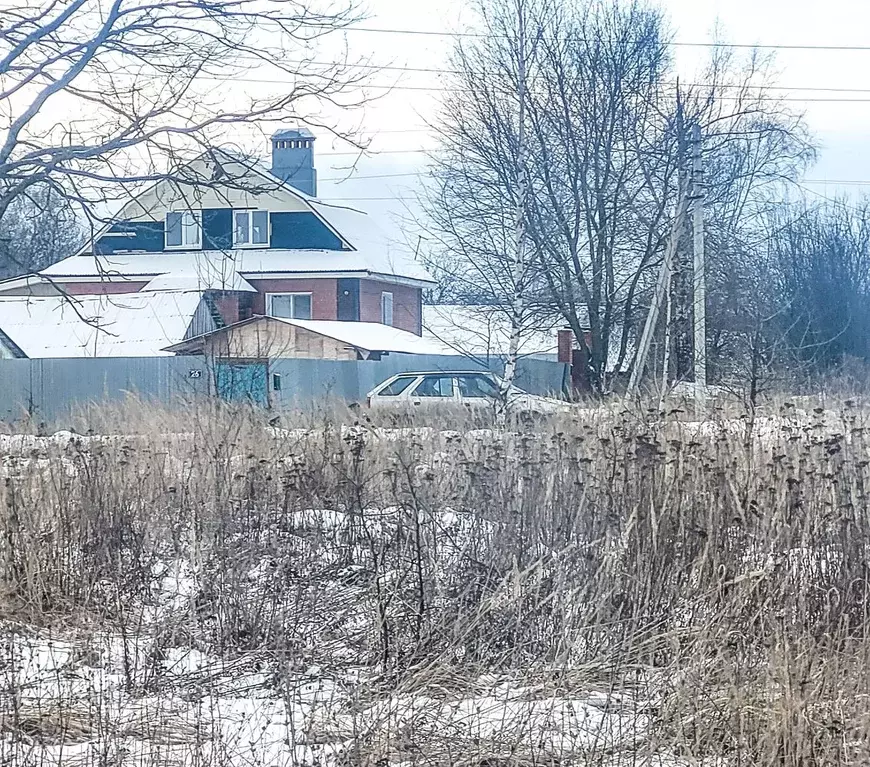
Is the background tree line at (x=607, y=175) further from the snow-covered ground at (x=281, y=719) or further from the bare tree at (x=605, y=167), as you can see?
the snow-covered ground at (x=281, y=719)

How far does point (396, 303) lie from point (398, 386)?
64.4 feet

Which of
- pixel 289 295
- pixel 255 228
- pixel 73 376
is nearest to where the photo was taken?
pixel 73 376

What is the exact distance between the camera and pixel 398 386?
19.4 m

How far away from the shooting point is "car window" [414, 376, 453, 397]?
1900 centimetres

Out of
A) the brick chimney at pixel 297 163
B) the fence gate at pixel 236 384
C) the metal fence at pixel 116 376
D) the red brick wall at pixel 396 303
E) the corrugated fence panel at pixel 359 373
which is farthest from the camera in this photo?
the red brick wall at pixel 396 303

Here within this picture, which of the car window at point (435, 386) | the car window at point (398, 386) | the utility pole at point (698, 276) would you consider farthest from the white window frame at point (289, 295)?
the utility pole at point (698, 276)

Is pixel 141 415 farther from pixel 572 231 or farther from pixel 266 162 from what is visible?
pixel 572 231

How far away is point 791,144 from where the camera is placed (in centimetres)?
2930

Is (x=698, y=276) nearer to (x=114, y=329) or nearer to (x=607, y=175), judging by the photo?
(x=607, y=175)

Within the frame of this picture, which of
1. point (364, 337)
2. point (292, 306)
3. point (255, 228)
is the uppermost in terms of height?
point (255, 228)

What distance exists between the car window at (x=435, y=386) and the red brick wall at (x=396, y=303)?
56.3 feet

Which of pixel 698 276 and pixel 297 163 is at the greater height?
pixel 297 163

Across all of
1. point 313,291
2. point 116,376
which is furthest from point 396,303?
point 116,376

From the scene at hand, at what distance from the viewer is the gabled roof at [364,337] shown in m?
27.9
